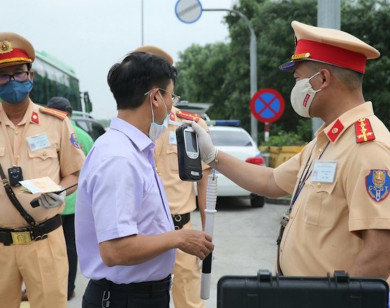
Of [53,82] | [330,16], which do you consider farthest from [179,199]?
[53,82]

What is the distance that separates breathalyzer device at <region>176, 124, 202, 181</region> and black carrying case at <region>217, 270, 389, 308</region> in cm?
69

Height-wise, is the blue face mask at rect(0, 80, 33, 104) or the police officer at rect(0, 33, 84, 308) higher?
the blue face mask at rect(0, 80, 33, 104)

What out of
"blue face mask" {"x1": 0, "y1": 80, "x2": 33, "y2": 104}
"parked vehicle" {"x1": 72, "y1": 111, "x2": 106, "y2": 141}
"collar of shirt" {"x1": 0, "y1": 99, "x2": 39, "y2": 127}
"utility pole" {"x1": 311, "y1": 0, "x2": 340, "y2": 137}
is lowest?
"parked vehicle" {"x1": 72, "y1": 111, "x2": 106, "y2": 141}

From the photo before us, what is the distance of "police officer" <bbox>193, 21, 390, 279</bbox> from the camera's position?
6.92 feet

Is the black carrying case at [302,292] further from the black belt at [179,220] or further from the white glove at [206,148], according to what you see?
the black belt at [179,220]

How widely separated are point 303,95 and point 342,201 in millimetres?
577

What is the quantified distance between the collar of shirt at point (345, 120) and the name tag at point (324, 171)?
12 cm

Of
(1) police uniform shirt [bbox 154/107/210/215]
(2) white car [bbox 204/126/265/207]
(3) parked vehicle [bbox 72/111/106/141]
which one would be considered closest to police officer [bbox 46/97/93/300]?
(1) police uniform shirt [bbox 154/107/210/215]

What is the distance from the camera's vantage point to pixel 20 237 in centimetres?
315

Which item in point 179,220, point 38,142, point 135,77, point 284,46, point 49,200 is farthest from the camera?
point 284,46

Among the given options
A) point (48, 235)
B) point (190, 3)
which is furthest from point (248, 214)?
point (48, 235)

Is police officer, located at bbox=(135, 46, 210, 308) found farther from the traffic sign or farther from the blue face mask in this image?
the traffic sign

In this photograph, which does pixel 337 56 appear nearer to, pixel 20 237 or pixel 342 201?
pixel 342 201

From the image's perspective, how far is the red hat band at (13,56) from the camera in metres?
3.33
